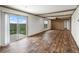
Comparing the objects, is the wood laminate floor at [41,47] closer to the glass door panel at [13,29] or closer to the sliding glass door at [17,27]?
the glass door panel at [13,29]

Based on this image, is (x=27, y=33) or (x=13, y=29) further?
(x=27, y=33)

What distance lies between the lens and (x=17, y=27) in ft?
27.8

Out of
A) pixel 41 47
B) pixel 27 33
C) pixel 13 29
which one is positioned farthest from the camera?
Result: pixel 27 33

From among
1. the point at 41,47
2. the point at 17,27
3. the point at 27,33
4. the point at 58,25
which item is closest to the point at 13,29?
the point at 17,27

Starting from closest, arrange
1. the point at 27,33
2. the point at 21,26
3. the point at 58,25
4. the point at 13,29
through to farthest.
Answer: the point at 13,29, the point at 21,26, the point at 27,33, the point at 58,25

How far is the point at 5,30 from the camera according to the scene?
6.38 m

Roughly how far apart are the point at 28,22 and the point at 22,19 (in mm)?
892

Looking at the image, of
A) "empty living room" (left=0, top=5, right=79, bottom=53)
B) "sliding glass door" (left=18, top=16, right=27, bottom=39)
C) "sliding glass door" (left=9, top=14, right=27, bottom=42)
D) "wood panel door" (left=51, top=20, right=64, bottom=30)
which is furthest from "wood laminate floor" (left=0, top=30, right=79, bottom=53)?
"wood panel door" (left=51, top=20, right=64, bottom=30)

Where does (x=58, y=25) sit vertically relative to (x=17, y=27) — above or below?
above

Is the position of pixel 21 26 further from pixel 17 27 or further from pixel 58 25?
pixel 58 25

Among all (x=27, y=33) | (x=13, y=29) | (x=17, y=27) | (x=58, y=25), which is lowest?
(x=27, y=33)

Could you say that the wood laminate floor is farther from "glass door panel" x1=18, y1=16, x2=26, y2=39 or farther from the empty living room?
"glass door panel" x1=18, y1=16, x2=26, y2=39
